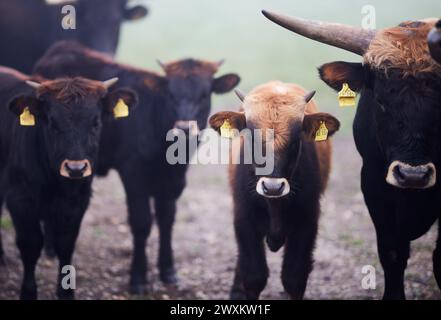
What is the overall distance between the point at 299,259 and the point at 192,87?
7.32 ft

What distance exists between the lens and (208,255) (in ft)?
23.1

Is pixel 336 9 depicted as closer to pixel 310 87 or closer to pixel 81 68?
pixel 81 68

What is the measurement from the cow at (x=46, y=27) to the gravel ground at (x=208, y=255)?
2141 millimetres

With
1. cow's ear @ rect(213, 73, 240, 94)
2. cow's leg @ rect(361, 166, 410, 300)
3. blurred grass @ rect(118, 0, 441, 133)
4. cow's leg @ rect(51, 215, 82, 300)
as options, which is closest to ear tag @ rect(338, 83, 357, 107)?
cow's leg @ rect(361, 166, 410, 300)

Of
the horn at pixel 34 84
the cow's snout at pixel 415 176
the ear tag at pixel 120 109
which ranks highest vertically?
the horn at pixel 34 84

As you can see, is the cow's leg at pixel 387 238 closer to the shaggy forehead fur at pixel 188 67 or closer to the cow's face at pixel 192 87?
the cow's face at pixel 192 87

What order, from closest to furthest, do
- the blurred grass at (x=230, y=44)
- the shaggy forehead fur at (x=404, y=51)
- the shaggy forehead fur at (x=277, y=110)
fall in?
the shaggy forehead fur at (x=404, y=51), the shaggy forehead fur at (x=277, y=110), the blurred grass at (x=230, y=44)

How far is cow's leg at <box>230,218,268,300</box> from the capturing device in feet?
15.7

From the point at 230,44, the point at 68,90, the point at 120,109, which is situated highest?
the point at 230,44

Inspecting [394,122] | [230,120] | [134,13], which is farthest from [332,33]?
[134,13]

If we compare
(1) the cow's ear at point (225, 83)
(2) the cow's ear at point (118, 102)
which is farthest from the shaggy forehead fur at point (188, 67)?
(2) the cow's ear at point (118, 102)

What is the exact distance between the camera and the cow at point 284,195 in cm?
455

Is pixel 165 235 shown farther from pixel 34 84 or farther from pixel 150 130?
pixel 34 84

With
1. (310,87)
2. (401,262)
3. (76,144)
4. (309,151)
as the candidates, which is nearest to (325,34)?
(309,151)
